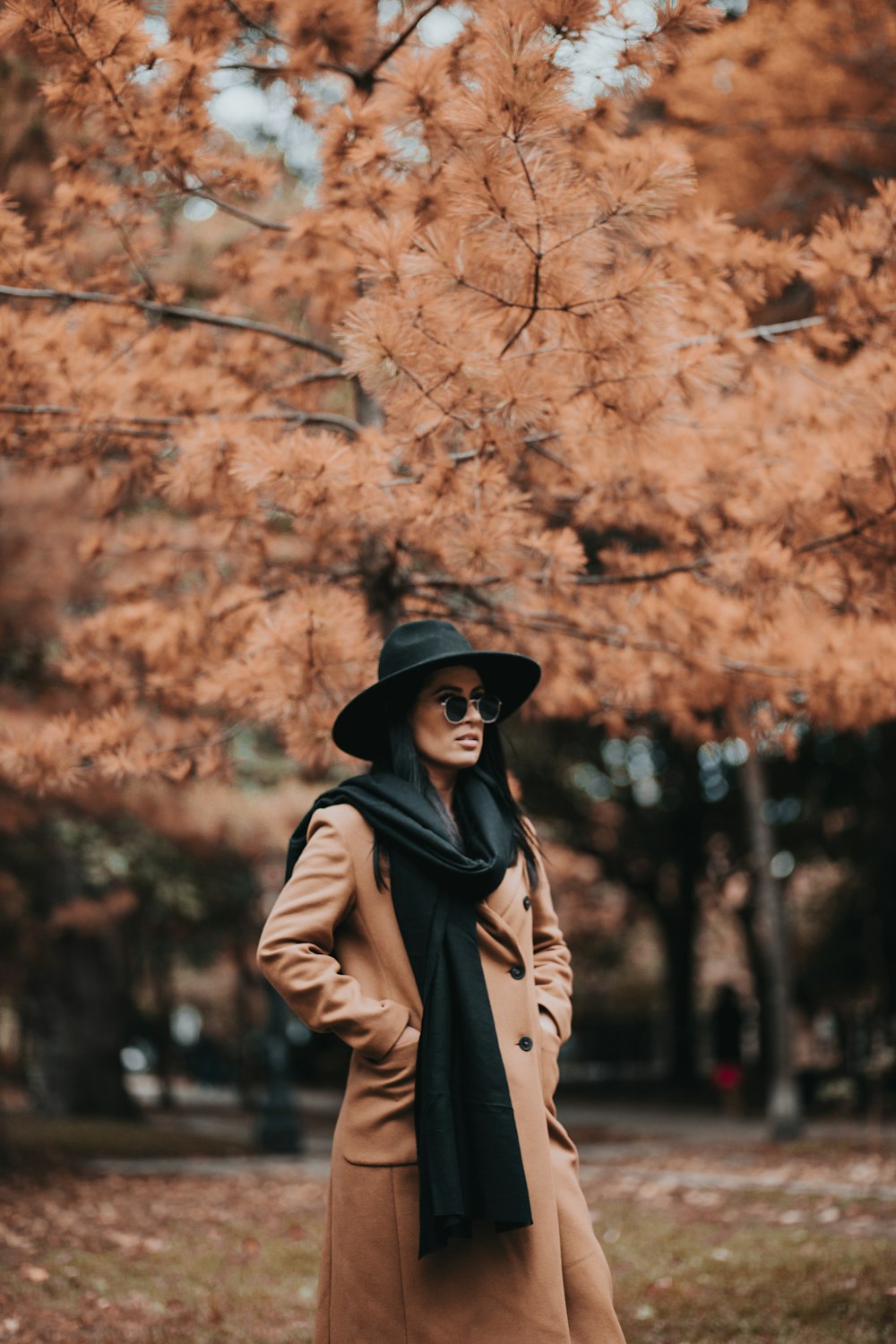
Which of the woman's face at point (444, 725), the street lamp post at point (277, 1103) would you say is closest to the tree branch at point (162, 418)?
the woman's face at point (444, 725)

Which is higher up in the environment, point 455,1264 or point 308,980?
point 308,980

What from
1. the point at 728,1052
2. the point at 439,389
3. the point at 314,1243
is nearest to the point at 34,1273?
the point at 314,1243

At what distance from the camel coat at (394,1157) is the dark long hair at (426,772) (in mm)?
190

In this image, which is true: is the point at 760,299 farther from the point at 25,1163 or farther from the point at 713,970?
the point at 713,970

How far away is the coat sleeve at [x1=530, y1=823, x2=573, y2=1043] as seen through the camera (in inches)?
124

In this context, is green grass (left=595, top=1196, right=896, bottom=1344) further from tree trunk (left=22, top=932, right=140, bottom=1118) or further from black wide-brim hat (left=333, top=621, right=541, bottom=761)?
tree trunk (left=22, top=932, right=140, bottom=1118)

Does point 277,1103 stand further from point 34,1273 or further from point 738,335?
point 738,335

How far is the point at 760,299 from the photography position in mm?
4387

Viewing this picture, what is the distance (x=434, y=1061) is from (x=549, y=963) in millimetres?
619

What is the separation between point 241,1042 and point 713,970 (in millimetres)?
20527

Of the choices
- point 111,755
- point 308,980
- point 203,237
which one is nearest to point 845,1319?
point 308,980

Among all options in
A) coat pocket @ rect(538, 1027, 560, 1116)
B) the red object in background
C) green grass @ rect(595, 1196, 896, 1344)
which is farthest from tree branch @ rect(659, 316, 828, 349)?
the red object in background

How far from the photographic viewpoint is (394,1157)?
109 inches

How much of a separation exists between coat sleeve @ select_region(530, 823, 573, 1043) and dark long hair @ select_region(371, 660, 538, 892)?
0.07 meters
